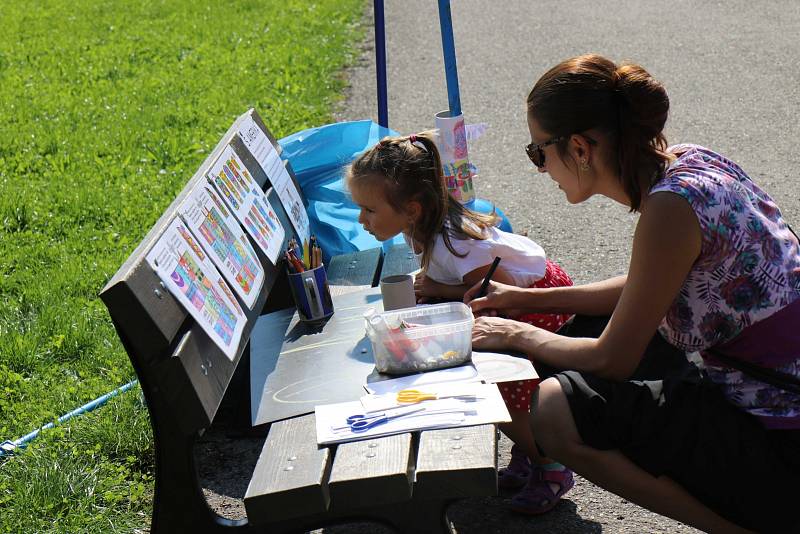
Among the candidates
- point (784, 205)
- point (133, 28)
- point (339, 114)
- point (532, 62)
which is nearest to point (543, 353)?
point (784, 205)

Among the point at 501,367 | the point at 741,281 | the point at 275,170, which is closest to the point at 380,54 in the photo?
the point at 275,170

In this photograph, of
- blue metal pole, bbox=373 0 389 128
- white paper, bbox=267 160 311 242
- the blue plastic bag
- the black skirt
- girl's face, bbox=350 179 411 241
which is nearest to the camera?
the black skirt

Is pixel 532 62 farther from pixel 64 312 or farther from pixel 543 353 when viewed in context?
pixel 543 353

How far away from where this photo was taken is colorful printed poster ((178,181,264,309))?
2.93 meters

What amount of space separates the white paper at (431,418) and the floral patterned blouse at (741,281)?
0.57 meters

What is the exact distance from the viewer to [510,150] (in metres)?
7.32

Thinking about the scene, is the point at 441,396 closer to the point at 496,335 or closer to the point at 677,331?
the point at 496,335

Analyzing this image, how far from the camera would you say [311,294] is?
3.33m

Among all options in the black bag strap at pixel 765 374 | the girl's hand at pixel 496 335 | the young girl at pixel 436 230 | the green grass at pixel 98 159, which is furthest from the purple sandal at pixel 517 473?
the green grass at pixel 98 159

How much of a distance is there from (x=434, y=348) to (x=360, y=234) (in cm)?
201

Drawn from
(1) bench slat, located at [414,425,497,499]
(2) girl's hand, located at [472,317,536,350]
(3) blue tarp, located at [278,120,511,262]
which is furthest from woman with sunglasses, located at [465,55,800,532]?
(3) blue tarp, located at [278,120,511,262]

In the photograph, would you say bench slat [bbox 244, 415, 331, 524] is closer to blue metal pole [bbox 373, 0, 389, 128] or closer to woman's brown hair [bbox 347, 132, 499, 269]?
woman's brown hair [bbox 347, 132, 499, 269]

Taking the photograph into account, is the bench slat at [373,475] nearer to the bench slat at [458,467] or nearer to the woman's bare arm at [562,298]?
the bench slat at [458,467]

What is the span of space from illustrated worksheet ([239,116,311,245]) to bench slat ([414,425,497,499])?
1.76m
